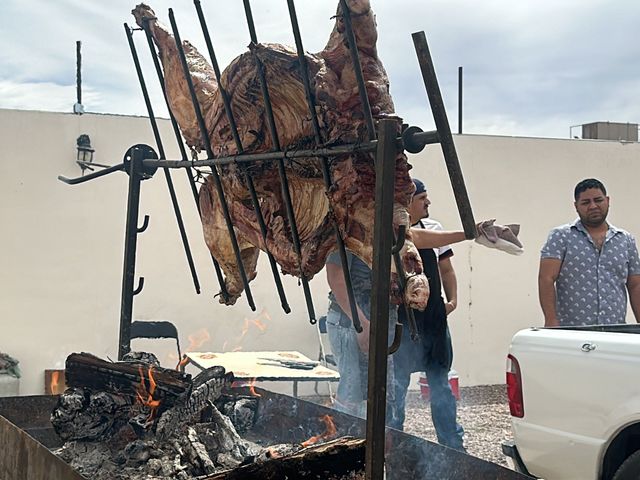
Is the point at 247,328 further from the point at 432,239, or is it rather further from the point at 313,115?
the point at 313,115

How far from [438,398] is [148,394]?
225cm

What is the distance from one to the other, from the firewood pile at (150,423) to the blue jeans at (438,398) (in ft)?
4.38

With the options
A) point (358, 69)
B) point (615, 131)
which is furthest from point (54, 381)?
point (615, 131)

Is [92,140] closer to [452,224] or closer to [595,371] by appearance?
[452,224]

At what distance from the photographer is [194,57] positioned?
3.68 metres

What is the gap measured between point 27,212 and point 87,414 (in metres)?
4.94

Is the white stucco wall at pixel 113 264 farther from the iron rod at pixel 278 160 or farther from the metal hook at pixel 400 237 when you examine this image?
the metal hook at pixel 400 237

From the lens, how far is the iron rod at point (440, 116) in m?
1.96

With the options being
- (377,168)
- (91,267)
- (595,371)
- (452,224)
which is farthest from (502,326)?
(377,168)

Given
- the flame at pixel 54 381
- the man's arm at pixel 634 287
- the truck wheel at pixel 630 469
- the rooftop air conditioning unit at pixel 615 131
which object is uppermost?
the rooftop air conditioning unit at pixel 615 131

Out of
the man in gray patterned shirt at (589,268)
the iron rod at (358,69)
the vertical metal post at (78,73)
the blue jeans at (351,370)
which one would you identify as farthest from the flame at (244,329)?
the iron rod at (358,69)

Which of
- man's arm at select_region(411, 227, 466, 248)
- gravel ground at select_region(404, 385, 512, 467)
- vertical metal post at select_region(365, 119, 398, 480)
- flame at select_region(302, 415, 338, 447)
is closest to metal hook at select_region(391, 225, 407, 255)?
vertical metal post at select_region(365, 119, 398, 480)

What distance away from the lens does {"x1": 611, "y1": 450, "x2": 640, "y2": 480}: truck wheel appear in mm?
3598

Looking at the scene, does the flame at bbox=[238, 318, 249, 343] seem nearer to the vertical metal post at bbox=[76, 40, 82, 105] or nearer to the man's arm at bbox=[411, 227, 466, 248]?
the vertical metal post at bbox=[76, 40, 82, 105]
